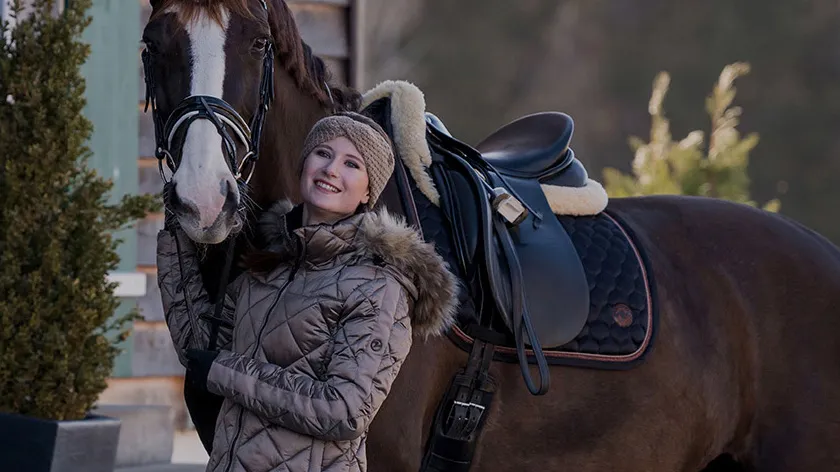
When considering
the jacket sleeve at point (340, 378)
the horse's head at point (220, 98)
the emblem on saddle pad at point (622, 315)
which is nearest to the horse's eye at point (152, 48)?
the horse's head at point (220, 98)

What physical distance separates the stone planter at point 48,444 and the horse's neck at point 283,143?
1552 mm

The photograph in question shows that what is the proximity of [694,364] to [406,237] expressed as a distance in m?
1.20

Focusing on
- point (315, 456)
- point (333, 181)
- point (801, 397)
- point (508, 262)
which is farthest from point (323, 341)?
point (801, 397)

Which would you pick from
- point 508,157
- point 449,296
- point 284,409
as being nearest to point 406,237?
point 449,296

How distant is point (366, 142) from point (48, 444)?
6.59ft

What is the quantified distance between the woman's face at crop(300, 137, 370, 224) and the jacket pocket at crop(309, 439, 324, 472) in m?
0.44

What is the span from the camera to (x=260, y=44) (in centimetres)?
274

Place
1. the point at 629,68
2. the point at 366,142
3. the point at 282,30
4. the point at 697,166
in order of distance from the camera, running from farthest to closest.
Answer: the point at 629,68 → the point at 697,166 → the point at 282,30 → the point at 366,142

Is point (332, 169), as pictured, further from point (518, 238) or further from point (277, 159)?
point (518, 238)

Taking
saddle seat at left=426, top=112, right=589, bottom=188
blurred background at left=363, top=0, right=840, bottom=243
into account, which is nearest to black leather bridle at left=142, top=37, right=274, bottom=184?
saddle seat at left=426, top=112, right=589, bottom=188

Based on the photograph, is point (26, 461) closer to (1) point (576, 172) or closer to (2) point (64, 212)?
(2) point (64, 212)

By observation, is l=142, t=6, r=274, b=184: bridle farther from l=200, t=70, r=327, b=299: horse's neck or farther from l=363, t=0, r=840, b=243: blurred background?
l=363, t=0, r=840, b=243: blurred background

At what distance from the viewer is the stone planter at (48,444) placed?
13.1 feet

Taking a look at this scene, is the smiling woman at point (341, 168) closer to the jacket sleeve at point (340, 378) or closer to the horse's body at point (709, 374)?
the jacket sleeve at point (340, 378)
